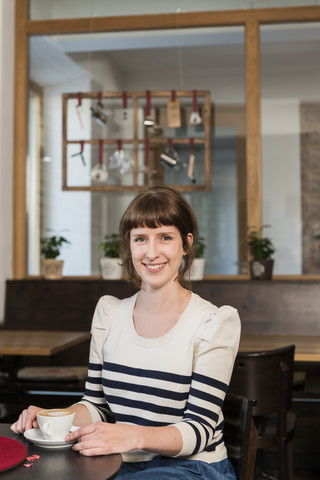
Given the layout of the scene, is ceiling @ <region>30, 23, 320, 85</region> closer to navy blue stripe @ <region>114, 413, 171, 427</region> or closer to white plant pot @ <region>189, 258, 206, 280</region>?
white plant pot @ <region>189, 258, 206, 280</region>

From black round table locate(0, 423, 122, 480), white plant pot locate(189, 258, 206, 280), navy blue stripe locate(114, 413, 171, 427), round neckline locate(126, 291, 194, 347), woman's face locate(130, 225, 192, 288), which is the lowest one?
navy blue stripe locate(114, 413, 171, 427)

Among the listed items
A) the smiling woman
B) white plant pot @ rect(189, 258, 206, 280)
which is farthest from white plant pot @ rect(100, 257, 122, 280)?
the smiling woman

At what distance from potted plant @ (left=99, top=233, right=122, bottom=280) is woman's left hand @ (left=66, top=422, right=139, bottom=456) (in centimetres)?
321

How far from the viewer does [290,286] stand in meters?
4.33

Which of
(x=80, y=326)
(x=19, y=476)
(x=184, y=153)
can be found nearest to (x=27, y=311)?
(x=80, y=326)

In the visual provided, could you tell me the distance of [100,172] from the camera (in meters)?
4.84

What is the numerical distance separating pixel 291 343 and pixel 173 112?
2.05 meters

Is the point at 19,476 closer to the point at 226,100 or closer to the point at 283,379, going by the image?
the point at 283,379

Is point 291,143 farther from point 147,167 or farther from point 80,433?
point 80,433

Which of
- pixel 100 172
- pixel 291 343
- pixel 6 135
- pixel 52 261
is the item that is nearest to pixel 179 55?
pixel 100 172

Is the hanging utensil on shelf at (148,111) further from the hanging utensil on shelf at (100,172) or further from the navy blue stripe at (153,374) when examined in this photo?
the navy blue stripe at (153,374)

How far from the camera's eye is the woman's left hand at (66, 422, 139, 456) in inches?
52.6

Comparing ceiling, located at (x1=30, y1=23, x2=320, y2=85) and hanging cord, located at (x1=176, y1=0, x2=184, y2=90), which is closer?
ceiling, located at (x1=30, y1=23, x2=320, y2=85)

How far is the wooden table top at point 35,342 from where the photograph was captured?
3191 millimetres
